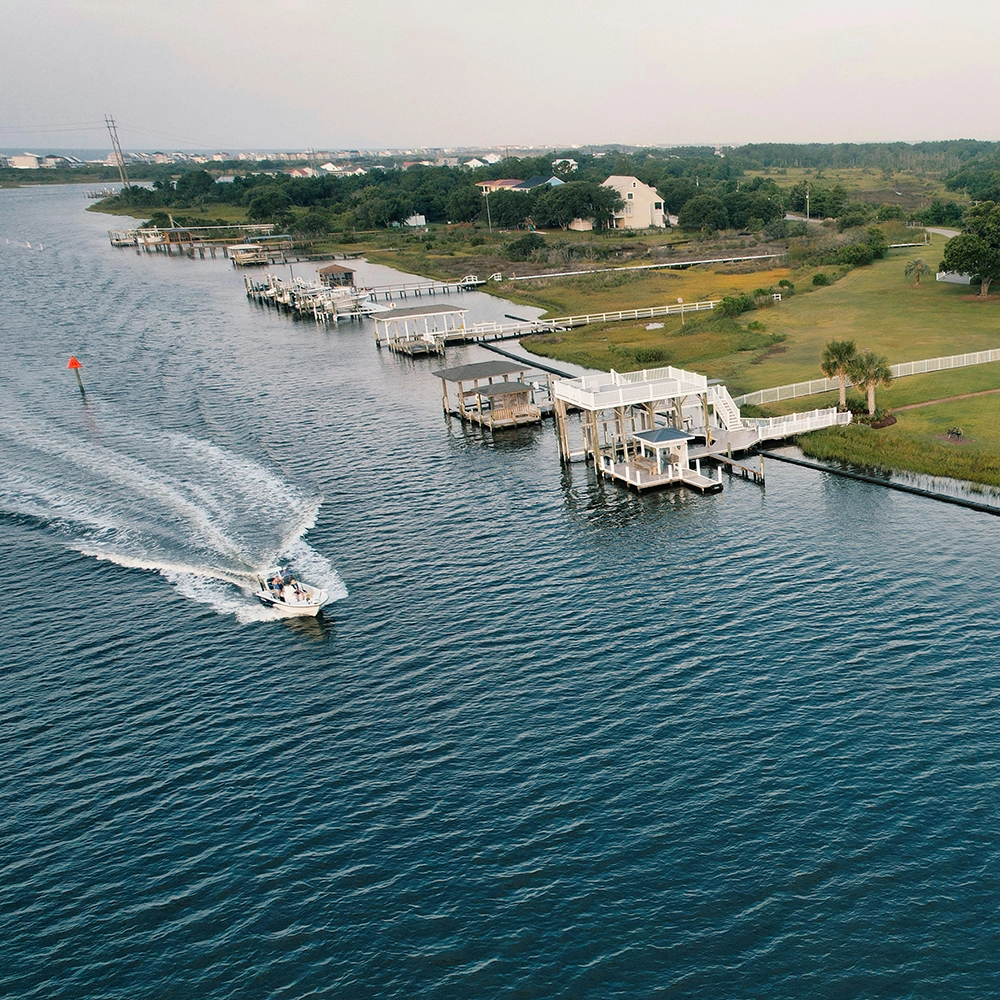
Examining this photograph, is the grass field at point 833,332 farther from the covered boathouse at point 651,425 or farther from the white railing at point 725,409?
the covered boathouse at point 651,425

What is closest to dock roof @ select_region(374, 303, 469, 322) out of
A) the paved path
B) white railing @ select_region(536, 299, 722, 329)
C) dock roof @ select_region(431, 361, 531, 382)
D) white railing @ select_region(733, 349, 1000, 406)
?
white railing @ select_region(536, 299, 722, 329)

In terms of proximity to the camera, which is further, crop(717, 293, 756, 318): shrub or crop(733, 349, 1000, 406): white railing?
crop(717, 293, 756, 318): shrub

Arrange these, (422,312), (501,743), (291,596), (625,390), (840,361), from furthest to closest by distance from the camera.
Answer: (422,312) < (840,361) < (625,390) < (291,596) < (501,743)

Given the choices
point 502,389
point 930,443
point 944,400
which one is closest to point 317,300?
point 502,389

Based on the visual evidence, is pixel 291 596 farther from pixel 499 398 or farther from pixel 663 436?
pixel 499 398

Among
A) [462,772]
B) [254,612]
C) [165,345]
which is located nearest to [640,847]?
[462,772]

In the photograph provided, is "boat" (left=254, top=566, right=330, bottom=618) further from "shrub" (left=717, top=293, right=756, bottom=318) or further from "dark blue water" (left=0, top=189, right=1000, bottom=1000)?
"shrub" (left=717, top=293, right=756, bottom=318)

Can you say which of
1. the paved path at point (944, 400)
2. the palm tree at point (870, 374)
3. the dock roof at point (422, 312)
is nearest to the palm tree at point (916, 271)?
the paved path at point (944, 400)

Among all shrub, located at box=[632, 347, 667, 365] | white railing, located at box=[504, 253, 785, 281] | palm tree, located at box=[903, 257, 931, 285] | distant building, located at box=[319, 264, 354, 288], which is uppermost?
distant building, located at box=[319, 264, 354, 288]
